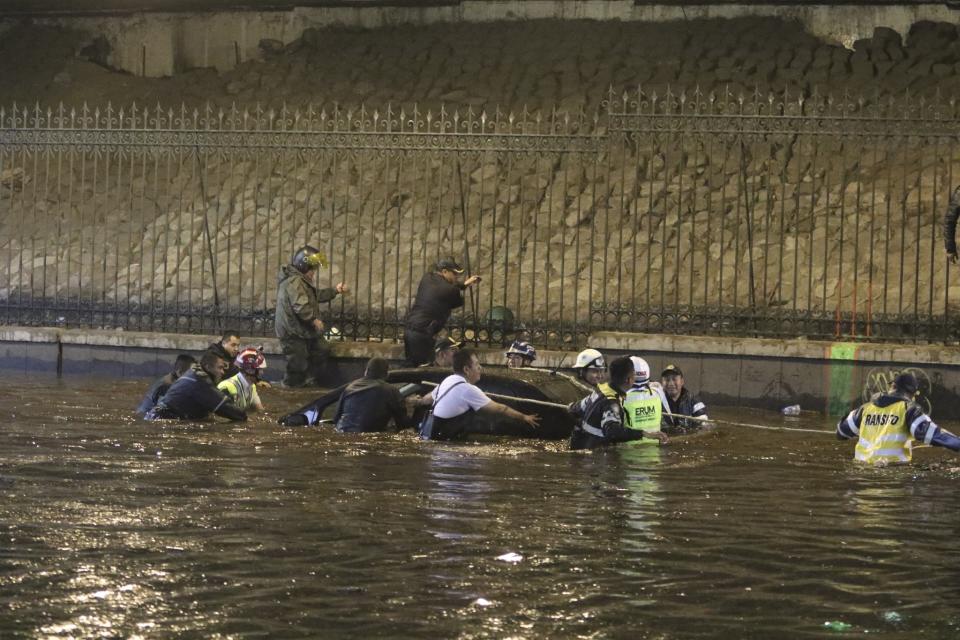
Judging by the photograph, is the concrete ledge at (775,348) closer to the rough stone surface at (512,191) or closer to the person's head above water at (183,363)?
the rough stone surface at (512,191)

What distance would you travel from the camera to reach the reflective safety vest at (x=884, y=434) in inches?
490

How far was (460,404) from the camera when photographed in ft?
46.1

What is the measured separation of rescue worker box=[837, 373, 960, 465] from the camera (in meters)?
12.0

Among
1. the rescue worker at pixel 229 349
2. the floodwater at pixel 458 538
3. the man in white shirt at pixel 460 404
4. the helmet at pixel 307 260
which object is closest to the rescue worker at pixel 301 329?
the helmet at pixel 307 260

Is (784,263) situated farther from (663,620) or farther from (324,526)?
(663,620)

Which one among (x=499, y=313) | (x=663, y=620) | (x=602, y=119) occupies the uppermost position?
(x=602, y=119)

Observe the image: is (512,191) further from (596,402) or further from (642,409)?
(596,402)

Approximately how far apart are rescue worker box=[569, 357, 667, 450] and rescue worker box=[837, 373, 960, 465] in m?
1.50

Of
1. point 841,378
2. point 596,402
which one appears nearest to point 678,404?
point 596,402

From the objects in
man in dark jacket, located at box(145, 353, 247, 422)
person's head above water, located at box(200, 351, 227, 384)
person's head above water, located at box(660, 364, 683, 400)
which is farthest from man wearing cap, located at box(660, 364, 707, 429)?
person's head above water, located at box(200, 351, 227, 384)

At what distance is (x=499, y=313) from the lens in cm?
1978

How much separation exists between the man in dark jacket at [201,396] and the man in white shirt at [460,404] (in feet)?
6.16

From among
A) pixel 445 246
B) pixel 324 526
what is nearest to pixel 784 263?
pixel 445 246

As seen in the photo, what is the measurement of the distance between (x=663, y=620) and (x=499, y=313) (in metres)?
11.9
